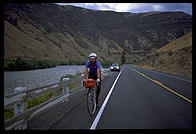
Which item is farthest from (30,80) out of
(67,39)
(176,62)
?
(67,39)

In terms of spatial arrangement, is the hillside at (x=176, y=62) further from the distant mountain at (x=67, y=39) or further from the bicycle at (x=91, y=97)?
the distant mountain at (x=67, y=39)

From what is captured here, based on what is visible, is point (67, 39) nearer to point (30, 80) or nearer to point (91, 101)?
point (30, 80)

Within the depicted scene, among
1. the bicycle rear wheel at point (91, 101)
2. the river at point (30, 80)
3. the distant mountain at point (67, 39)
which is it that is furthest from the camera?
the distant mountain at point (67, 39)

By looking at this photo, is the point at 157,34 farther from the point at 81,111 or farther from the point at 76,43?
the point at 81,111

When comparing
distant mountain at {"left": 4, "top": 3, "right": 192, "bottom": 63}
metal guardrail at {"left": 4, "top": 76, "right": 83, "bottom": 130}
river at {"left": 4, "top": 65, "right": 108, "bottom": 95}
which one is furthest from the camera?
distant mountain at {"left": 4, "top": 3, "right": 192, "bottom": 63}

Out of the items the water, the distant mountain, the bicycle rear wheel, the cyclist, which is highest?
the distant mountain

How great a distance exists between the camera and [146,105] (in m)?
7.87

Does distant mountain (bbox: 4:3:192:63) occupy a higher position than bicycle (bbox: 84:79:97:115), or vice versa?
distant mountain (bbox: 4:3:192:63)

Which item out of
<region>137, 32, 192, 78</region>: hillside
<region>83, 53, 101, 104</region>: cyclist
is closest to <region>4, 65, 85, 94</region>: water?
<region>83, 53, 101, 104</region>: cyclist

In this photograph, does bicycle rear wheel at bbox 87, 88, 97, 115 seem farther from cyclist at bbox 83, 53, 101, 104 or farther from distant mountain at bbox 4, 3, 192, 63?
distant mountain at bbox 4, 3, 192, 63

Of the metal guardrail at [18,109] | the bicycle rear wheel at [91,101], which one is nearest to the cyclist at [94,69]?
the bicycle rear wheel at [91,101]

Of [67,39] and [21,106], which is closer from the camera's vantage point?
[21,106]

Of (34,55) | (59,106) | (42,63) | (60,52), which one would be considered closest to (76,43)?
(60,52)

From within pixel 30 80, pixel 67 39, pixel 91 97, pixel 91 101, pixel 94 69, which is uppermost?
pixel 67 39
